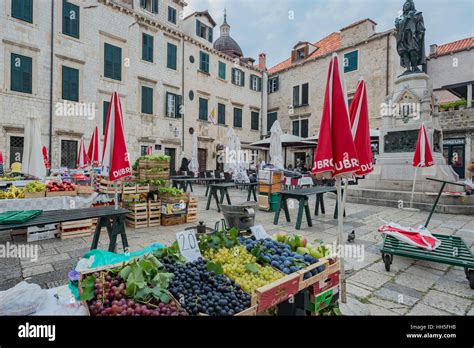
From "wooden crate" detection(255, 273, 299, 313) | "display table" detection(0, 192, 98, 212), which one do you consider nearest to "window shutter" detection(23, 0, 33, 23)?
"display table" detection(0, 192, 98, 212)

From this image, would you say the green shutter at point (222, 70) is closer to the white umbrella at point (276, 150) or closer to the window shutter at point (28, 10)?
the window shutter at point (28, 10)

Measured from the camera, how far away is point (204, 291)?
1.96 m

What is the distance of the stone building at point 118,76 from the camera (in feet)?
42.9

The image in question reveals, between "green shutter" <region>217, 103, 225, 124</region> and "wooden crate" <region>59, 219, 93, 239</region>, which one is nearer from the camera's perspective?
"wooden crate" <region>59, 219, 93, 239</region>

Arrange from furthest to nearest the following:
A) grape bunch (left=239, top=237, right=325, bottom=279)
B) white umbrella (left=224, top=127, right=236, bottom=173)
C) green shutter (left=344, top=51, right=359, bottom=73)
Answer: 1. green shutter (left=344, top=51, right=359, bottom=73)
2. white umbrella (left=224, top=127, right=236, bottom=173)
3. grape bunch (left=239, top=237, right=325, bottom=279)

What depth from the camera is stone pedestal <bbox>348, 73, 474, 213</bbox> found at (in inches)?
367

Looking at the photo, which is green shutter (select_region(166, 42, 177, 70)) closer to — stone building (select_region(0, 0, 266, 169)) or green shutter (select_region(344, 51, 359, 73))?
stone building (select_region(0, 0, 266, 169))

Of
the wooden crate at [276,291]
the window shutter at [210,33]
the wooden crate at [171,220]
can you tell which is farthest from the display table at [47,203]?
the window shutter at [210,33]

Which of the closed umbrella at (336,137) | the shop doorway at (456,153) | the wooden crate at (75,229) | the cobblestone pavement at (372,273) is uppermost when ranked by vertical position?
the shop doorway at (456,153)

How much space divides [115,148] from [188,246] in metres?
2.76

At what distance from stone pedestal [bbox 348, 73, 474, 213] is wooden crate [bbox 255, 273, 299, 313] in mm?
8725

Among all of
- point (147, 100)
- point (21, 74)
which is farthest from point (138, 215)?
point (147, 100)

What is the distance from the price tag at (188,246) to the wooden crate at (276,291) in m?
0.78

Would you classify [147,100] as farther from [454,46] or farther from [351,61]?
[454,46]
